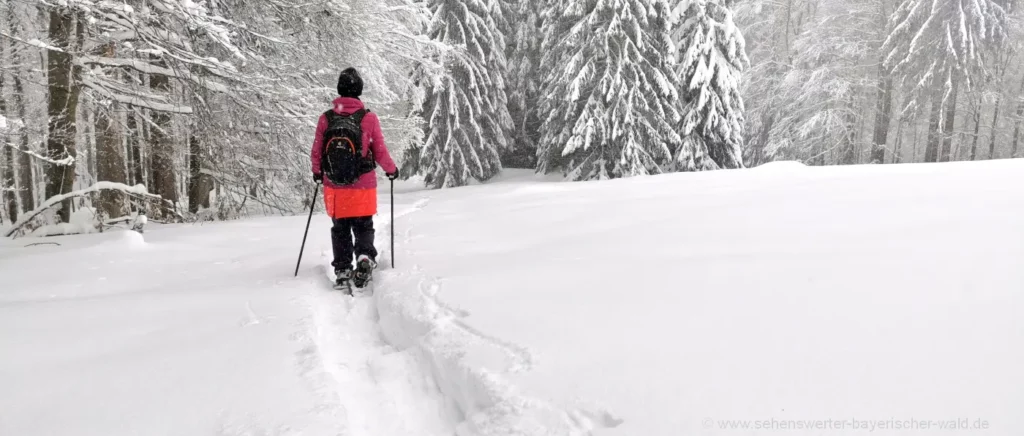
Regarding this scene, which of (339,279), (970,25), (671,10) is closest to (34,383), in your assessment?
(339,279)

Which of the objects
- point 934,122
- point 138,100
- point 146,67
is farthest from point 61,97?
point 934,122

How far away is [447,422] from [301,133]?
5432 mm

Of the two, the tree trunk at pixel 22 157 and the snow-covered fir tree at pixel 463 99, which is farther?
the snow-covered fir tree at pixel 463 99

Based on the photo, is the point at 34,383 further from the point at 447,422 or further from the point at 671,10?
the point at 671,10

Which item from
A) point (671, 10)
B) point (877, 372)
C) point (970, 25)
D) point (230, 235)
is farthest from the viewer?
point (671, 10)

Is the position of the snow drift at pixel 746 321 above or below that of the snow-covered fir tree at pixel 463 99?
below

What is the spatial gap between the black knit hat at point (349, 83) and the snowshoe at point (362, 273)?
1.39m

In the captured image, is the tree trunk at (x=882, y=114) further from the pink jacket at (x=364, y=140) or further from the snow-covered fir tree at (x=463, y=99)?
the pink jacket at (x=364, y=140)

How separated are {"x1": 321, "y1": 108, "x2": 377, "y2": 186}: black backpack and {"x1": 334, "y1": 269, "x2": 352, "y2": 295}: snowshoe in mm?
733

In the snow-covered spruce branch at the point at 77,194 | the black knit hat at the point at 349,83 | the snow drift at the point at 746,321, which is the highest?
the black knit hat at the point at 349,83

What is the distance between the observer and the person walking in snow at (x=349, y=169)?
4141 mm

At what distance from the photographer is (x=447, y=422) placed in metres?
2.13

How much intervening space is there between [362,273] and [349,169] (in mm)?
868

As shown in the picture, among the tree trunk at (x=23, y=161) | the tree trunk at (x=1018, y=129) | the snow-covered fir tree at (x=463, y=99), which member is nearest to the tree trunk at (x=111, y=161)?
the tree trunk at (x=23, y=161)
